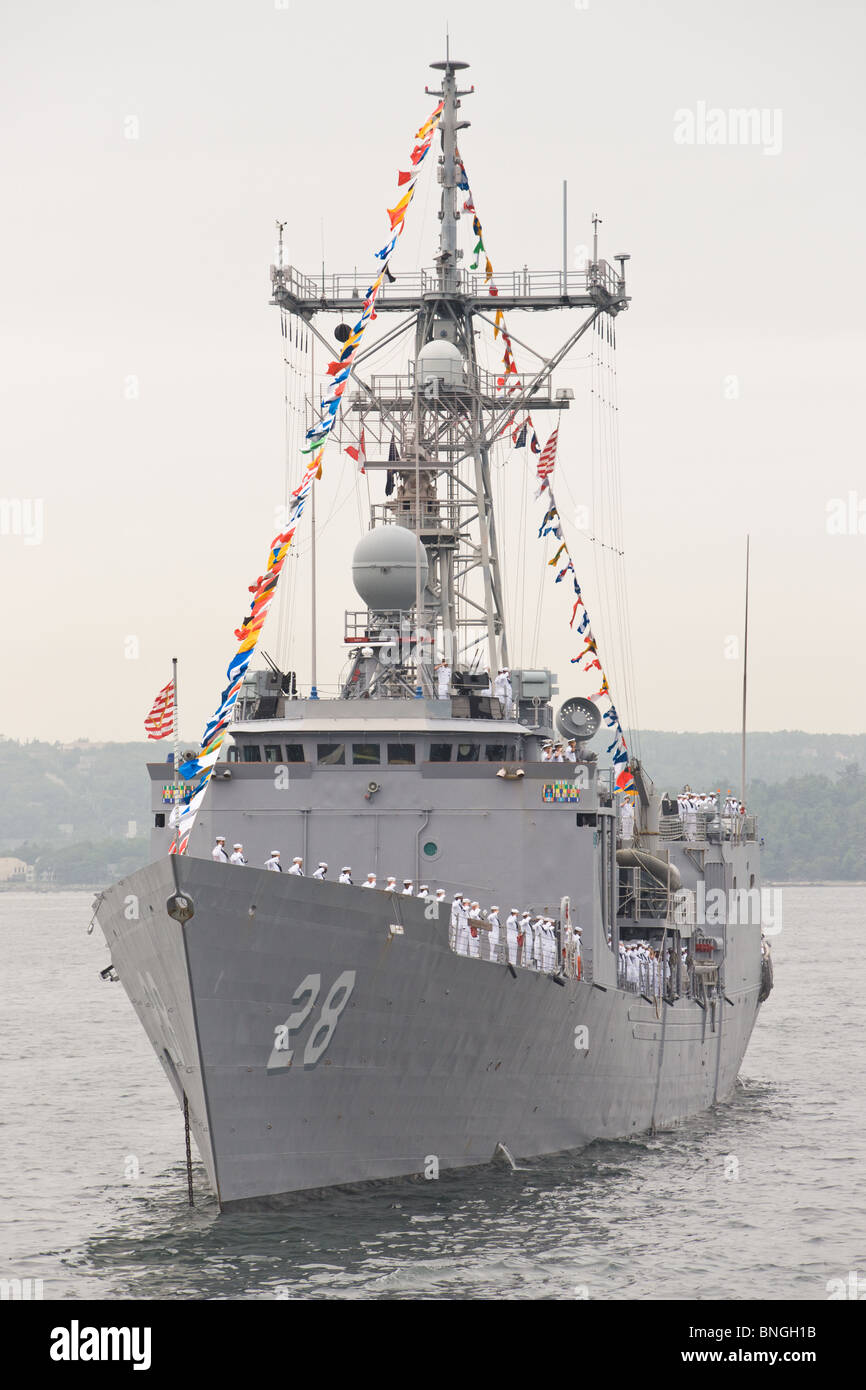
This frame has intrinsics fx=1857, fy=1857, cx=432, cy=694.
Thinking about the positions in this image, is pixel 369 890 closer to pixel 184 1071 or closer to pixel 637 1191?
pixel 184 1071

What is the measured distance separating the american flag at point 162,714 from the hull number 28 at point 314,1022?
6467 mm

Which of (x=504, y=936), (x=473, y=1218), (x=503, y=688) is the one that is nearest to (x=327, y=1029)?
(x=473, y=1218)

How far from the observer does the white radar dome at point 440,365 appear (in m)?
29.4

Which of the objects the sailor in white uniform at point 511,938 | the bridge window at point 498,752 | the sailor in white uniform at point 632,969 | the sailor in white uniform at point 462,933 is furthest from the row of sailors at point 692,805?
the sailor in white uniform at point 462,933

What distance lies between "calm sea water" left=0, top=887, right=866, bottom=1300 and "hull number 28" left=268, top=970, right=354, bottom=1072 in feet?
5.49

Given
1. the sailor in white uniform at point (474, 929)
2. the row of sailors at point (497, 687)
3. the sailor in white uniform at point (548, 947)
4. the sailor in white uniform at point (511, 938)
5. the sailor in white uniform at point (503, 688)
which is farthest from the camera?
the sailor in white uniform at point (503, 688)

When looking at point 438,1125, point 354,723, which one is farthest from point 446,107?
point 438,1125

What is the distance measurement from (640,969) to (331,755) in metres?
6.54

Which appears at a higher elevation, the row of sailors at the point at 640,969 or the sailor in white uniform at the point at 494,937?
the sailor in white uniform at the point at 494,937

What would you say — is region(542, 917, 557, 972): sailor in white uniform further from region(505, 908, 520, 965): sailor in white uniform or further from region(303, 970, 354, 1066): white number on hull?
region(303, 970, 354, 1066): white number on hull

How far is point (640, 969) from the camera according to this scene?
2723cm

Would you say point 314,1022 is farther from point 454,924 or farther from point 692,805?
point 692,805

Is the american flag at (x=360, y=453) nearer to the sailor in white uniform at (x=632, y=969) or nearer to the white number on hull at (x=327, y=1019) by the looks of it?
the sailor in white uniform at (x=632, y=969)

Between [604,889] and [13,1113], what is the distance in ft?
39.6
